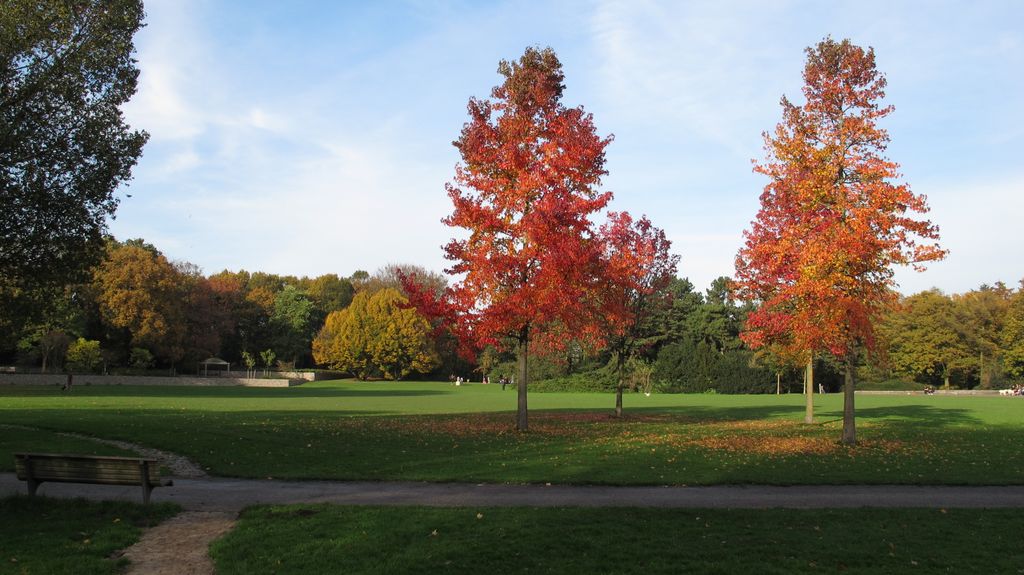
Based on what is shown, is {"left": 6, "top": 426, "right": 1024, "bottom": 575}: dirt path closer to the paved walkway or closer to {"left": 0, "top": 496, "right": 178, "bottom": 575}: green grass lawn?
the paved walkway

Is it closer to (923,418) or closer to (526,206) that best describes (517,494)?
(526,206)

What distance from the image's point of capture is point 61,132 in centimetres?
1861

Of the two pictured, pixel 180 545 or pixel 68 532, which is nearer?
pixel 180 545

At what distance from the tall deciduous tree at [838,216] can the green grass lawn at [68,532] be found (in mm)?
15640

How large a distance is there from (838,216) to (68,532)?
731 inches

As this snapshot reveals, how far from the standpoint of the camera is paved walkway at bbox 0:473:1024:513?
1048 cm

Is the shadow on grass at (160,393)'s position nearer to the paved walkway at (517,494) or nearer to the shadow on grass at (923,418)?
the shadow on grass at (923,418)

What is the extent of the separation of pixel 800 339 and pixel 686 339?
61.5 m

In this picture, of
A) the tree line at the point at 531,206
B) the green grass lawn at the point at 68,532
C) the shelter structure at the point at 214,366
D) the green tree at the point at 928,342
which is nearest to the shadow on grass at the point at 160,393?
the tree line at the point at 531,206

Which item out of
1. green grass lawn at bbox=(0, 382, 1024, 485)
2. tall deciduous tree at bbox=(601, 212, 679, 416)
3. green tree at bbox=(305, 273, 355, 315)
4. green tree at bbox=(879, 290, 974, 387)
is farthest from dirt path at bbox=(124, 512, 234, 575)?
green tree at bbox=(305, 273, 355, 315)

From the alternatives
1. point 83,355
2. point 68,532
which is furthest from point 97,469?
point 83,355

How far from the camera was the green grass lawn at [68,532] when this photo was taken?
273 inches

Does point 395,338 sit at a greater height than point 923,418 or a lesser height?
greater

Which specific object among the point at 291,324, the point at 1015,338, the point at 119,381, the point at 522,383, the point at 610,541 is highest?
the point at 1015,338
